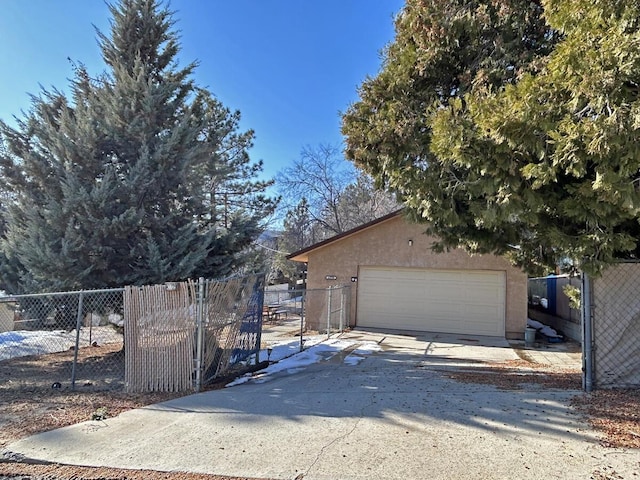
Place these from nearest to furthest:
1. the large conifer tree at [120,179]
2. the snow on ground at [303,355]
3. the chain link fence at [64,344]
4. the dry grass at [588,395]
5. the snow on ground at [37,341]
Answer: the dry grass at [588,395] < the chain link fence at [64,344] < the snow on ground at [303,355] < the large conifer tree at [120,179] < the snow on ground at [37,341]

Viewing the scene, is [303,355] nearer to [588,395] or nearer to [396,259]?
[588,395]

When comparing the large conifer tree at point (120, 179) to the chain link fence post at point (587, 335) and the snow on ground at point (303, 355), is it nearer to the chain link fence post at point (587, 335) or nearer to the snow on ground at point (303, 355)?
the snow on ground at point (303, 355)

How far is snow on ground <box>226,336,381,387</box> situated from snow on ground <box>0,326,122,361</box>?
469cm

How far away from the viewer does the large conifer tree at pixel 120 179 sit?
27.2ft

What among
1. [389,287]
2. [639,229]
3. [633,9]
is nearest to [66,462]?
[633,9]

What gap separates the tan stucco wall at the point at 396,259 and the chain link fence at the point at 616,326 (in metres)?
8.37

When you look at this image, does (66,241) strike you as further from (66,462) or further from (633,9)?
(633,9)

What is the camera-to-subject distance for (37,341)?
10.8 meters

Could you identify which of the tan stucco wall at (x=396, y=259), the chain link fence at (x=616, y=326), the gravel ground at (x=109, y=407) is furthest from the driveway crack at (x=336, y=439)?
the tan stucco wall at (x=396, y=259)

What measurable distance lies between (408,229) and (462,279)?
8.18 feet

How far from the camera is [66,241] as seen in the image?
8.05 metres

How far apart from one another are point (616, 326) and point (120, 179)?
8.96m

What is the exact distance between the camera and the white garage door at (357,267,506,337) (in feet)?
47.4

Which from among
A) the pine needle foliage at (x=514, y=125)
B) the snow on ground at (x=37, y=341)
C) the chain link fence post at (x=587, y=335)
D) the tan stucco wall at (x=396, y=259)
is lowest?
the snow on ground at (x=37, y=341)
